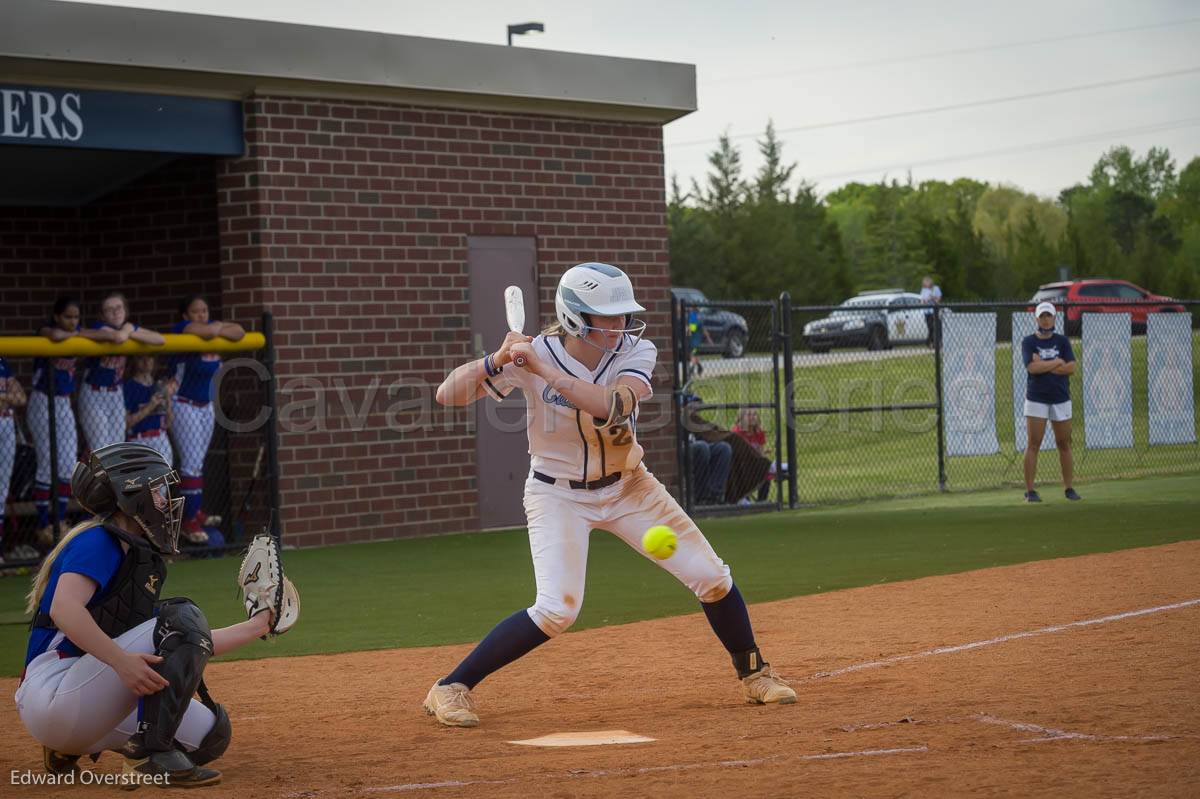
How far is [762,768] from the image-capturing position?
5258 millimetres

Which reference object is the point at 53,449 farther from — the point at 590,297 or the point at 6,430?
the point at 590,297

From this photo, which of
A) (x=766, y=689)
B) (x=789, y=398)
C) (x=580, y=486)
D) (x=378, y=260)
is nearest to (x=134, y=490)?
(x=580, y=486)

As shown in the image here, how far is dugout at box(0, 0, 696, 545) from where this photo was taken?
13633 mm

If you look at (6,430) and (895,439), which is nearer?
(6,430)

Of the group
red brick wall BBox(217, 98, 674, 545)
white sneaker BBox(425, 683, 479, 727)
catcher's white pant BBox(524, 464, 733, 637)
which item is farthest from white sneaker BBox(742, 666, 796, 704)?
red brick wall BBox(217, 98, 674, 545)

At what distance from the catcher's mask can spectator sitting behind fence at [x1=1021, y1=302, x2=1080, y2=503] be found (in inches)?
466

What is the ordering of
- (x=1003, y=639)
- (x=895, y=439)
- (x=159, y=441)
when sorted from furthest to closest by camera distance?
(x=895, y=439) < (x=159, y=441) < (x=1003, y=639)

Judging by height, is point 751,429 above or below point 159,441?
below

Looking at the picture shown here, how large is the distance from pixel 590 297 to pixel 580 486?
857 mm

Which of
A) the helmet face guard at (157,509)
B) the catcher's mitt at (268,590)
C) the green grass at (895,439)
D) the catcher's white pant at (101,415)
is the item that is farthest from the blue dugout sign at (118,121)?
the catcher's mitt at (268,590)

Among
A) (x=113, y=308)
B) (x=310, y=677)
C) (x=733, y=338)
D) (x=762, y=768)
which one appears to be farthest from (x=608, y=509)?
(x=733, y=338)

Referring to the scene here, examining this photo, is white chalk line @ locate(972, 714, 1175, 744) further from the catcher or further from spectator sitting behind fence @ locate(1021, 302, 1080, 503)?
spectator sitting behind fence @ locate(1021, 302, 1080, 503)

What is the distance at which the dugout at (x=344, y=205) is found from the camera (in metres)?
13.6

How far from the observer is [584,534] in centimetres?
660
